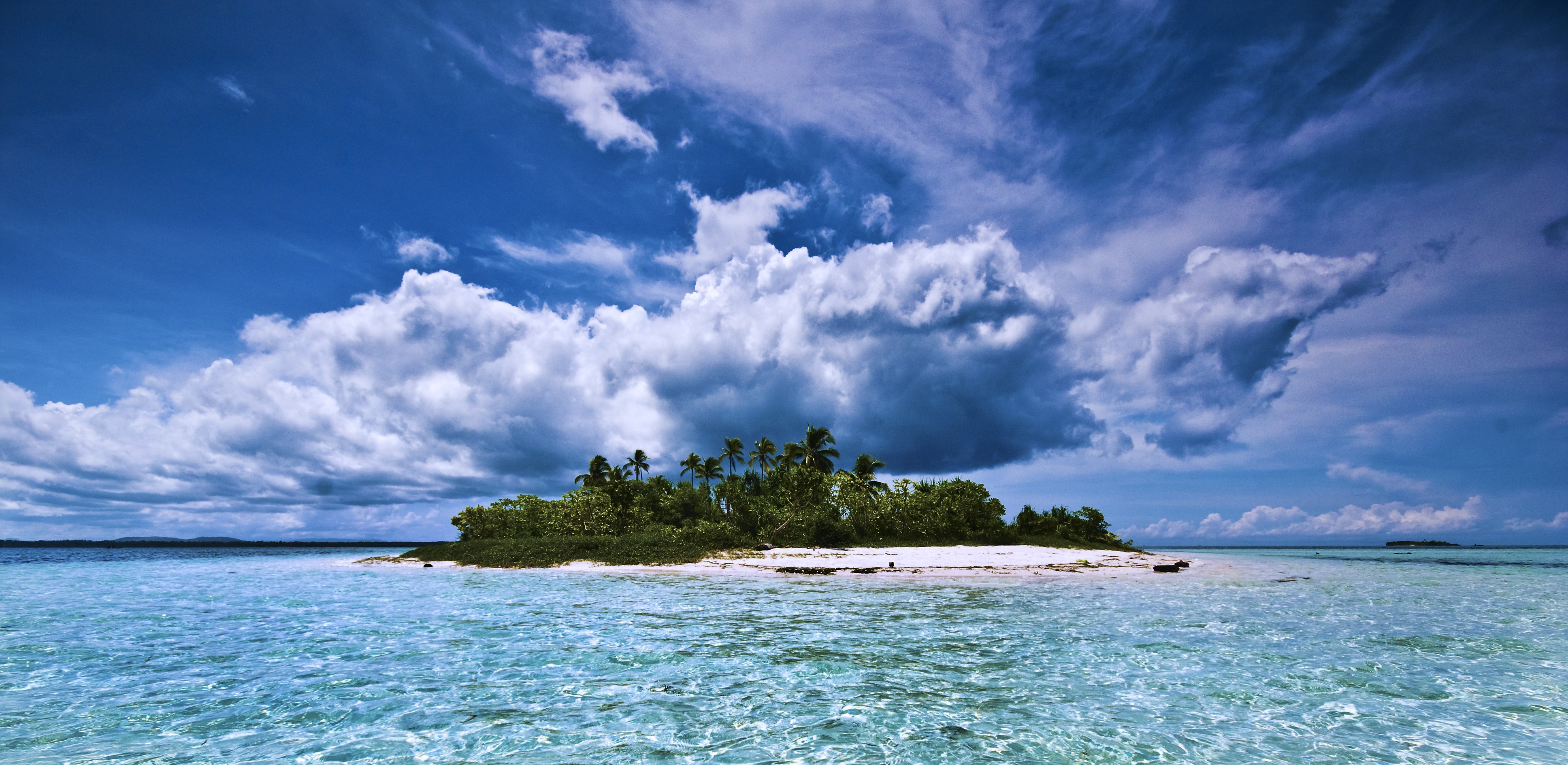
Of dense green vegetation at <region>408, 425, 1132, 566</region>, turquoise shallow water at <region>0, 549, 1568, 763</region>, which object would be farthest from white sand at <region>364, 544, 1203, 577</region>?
turquoise shallow water at <region>0, 549, 1568, 763</region>

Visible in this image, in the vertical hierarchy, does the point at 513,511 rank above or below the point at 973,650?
above

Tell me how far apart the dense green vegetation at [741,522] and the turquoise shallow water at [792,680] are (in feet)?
72.9

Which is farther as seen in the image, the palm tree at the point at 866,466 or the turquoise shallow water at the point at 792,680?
the palm tree at the point at 866,466

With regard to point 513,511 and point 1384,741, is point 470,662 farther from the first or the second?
point 513,511

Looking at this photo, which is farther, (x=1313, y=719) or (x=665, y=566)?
(x=665, y=566)

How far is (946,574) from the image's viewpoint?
3766 cm

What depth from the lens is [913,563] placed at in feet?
142

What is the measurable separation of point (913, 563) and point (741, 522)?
18897 millimetres

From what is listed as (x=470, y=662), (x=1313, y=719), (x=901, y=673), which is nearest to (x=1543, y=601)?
(x=1313, y=719)

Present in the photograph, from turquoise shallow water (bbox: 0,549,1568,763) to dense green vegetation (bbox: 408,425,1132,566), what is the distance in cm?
2221

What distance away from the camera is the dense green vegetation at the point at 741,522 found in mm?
47844

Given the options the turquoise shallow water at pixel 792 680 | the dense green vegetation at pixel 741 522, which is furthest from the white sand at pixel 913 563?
the turquoise shallow water at pixel 792 680

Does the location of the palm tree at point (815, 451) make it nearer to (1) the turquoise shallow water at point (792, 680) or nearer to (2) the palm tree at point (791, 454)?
(2) the palm tree at point (791, 454)

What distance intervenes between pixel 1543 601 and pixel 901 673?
→ 1227 inches
